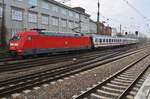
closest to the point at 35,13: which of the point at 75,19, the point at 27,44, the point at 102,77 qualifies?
the point at 75,19

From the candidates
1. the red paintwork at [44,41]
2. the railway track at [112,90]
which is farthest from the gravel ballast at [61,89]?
the red paintwork at [44,41]

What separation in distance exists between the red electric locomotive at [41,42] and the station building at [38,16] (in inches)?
506

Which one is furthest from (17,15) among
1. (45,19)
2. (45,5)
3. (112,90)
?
(112,90)

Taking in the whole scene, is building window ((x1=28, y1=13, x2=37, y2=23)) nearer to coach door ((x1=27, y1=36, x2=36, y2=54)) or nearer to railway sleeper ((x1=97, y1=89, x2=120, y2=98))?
coach door ((x1=27, y1=36, x2=36, y2=54))

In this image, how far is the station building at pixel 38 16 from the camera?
41656mm

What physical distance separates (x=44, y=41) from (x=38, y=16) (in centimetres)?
2286

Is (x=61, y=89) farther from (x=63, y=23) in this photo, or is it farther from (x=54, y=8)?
(x=63, y=23)

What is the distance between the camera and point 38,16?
49094 millimetres

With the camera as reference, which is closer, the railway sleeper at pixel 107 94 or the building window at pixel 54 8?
the railway sleeper at pixel 107 94

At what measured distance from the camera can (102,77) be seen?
588 inches

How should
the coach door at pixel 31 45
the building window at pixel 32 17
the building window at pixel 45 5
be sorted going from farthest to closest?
the building window at pixel 45 5, the building window at pixel 32 17, the coach door at pixel 31 45

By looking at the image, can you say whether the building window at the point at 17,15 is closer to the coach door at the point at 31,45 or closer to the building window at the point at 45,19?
the building window at the point at 45,19

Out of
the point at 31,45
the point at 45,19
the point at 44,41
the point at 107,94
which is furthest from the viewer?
the point at 45,19

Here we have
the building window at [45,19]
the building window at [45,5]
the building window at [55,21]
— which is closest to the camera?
the building window at [45,19]
